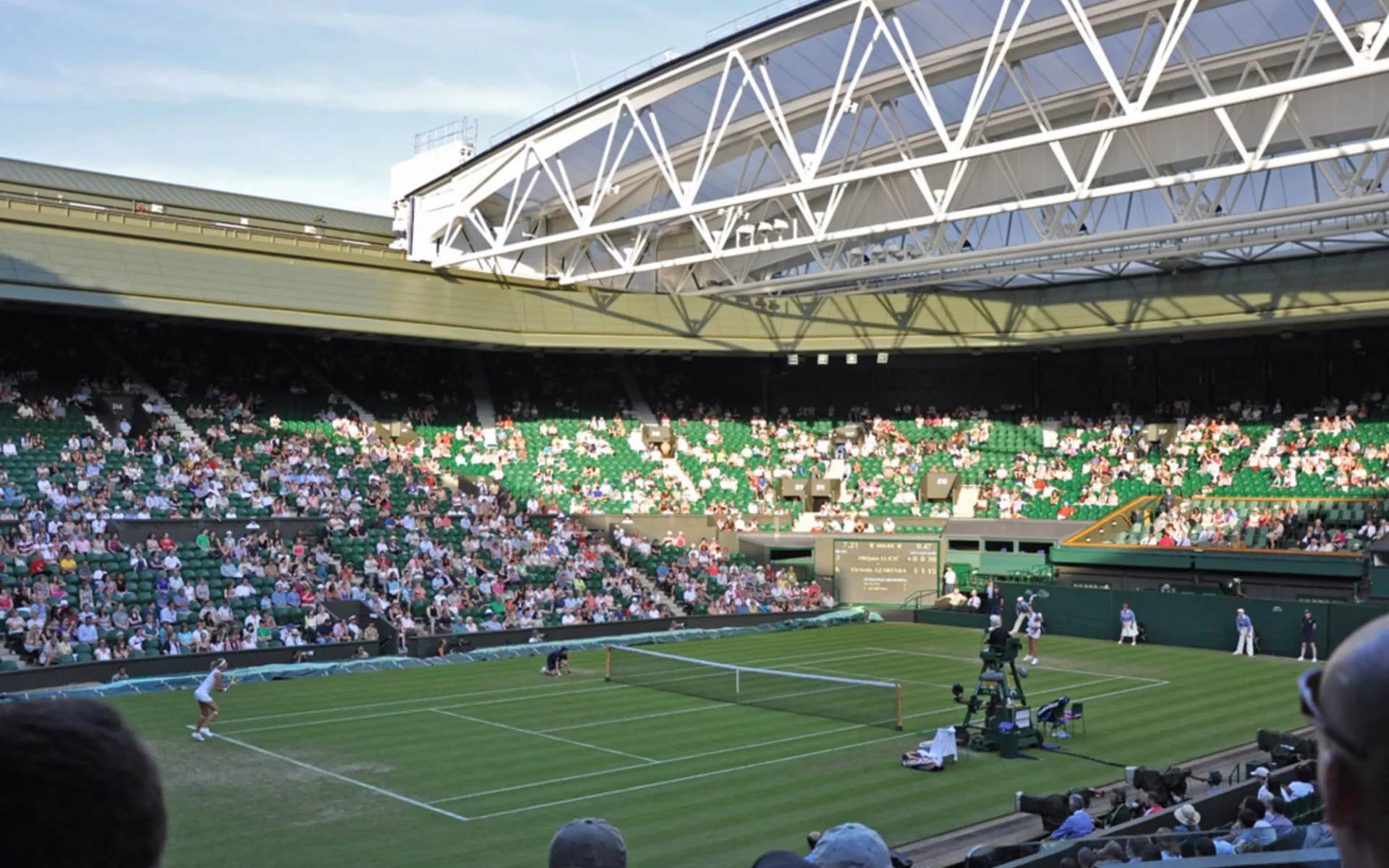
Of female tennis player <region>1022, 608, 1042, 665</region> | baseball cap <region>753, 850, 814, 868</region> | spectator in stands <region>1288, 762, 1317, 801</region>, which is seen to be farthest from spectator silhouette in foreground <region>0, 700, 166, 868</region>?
female tennis player <region>1022, 608, 1042, 665</region>

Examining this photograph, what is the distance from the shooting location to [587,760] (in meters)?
20.5

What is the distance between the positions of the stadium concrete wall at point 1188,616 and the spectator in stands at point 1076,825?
2135 cm

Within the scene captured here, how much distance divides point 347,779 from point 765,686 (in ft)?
35.1

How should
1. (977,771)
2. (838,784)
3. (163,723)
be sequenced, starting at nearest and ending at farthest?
(838,784), (977,771), (163,723)

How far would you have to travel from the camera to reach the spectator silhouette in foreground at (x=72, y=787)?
167cm

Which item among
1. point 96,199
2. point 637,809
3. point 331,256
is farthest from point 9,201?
point 637,809

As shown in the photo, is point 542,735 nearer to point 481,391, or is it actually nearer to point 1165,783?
point 1165,783

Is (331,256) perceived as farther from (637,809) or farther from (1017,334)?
(637,809)

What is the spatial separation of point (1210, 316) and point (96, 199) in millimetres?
38830

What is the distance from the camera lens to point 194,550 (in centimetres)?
3316

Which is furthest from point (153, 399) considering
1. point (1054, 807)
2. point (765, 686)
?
point (1054, 807)

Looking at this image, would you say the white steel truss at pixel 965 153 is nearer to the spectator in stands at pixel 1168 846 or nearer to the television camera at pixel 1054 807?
the television camera at pixel 1054 807

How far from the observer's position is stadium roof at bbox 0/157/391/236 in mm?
43750

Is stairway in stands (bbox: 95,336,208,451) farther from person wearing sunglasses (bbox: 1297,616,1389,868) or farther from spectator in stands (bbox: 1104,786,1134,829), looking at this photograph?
person wearing sunglasses (bbox: 1297,616,1389,868)
